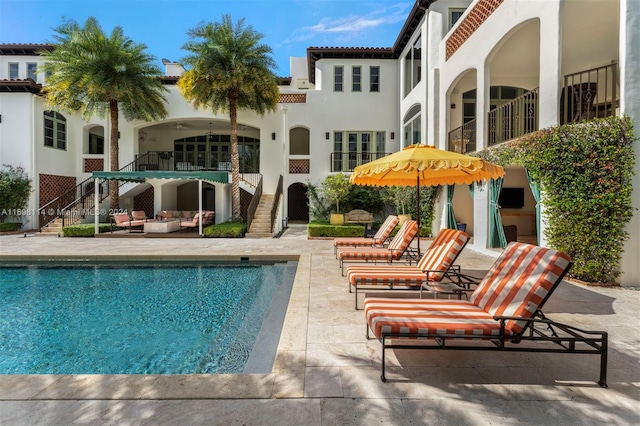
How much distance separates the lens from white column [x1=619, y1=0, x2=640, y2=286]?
19.9ft

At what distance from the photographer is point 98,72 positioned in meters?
14.6

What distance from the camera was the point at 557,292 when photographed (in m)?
5.78

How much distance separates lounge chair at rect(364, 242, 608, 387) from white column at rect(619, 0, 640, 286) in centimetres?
387

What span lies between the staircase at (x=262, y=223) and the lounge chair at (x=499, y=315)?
11116 mm

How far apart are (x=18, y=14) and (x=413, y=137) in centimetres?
1426

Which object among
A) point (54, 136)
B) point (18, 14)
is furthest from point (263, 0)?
point (54, 136)

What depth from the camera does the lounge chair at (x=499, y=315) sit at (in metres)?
2.94

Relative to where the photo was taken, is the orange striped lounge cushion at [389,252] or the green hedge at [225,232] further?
the green hedge at [225,232]

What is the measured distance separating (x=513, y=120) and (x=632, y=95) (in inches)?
147

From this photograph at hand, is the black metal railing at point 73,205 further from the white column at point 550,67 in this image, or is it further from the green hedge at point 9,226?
the white column at point 550,67

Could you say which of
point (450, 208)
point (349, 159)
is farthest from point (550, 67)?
point (349, 159)

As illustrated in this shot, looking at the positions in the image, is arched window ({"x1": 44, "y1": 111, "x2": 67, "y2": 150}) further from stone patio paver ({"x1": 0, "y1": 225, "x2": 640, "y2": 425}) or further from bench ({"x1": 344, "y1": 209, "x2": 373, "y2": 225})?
stone patio paver ({"x1": 0, "y1": 225, "x2": 640, "y2": 425})

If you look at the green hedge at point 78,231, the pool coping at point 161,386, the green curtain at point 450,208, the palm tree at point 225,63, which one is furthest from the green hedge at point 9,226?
the green curtain at point 450,208

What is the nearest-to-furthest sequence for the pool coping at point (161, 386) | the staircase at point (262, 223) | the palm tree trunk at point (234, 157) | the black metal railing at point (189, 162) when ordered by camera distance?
the pool coping at point (161, 386) < the staircase at point (262, 223) < the palm tree trunk at point (234, 157) < the black metal railing at point (189, 162)
